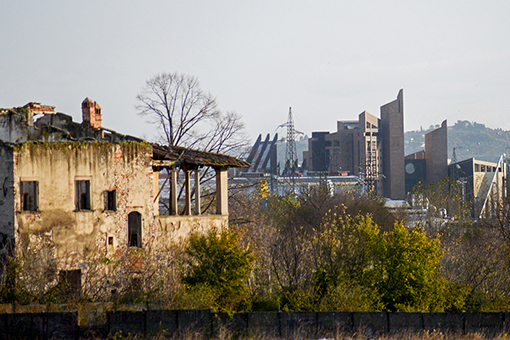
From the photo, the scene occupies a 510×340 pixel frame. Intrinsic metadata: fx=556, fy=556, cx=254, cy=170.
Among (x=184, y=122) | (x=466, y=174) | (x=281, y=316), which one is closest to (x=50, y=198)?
(x=281, y=316)

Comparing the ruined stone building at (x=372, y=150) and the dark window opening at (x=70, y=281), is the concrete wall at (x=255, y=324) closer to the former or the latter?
the dark window opening at (x=70, y=281)

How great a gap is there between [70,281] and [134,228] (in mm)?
3014

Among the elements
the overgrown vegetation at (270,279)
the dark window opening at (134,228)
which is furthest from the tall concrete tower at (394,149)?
the dark window opening at (134,228)

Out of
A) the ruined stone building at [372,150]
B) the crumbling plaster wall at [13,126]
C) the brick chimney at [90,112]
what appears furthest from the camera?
the ruined stone building at [372,150]

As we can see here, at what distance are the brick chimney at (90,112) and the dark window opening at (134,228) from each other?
14.0 feet

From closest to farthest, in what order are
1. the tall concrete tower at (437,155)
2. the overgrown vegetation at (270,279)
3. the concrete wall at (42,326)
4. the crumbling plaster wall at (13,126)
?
the concrete wall at (42,326) < the overgrown vegetation at (270,279) < the crumbling plaster wall at (13,126) < the tall concrete tower at (437,155)

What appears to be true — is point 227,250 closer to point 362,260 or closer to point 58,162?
point 362,260

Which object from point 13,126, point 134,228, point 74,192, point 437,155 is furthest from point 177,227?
point 437,155

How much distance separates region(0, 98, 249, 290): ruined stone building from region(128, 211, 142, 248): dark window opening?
0.12ft

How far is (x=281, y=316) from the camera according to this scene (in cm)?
1562

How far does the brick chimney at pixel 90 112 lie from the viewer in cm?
2197

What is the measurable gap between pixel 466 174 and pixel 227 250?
8600 cm

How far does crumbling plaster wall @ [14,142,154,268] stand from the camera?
696 inches

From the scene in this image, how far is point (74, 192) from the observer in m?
18.4
